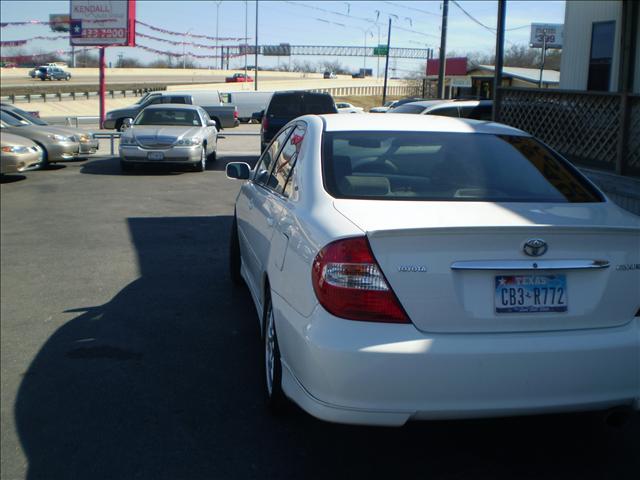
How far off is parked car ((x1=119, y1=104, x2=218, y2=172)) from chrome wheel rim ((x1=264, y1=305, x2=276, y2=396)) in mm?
12868

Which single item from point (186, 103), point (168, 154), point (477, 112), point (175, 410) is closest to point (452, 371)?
point (175, 410)

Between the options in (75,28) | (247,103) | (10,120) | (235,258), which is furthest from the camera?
(247,103)

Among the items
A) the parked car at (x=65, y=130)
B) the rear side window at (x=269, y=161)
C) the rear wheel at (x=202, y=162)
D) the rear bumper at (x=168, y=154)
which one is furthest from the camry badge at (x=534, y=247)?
the parked car at (x=65, y=130)

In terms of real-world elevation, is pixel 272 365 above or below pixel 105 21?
below

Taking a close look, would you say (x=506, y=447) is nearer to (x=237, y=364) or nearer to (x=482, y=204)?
(x=482, y=204)

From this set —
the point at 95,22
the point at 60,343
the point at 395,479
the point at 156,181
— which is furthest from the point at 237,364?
the point at 95,22

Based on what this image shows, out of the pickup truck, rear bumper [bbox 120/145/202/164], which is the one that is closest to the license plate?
rear bumper [bbox 120/145/202/164]

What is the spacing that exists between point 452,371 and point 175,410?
195 cm

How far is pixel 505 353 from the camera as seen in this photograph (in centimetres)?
321

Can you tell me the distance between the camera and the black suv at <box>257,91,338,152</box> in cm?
1816

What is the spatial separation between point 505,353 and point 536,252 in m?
0.45

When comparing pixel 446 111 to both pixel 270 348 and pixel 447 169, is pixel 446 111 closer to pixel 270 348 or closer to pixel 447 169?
pixel 447 169

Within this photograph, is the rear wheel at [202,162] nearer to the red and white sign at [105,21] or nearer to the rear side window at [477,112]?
the rear side window at [477,112]

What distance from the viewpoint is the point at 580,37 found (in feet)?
54.2
